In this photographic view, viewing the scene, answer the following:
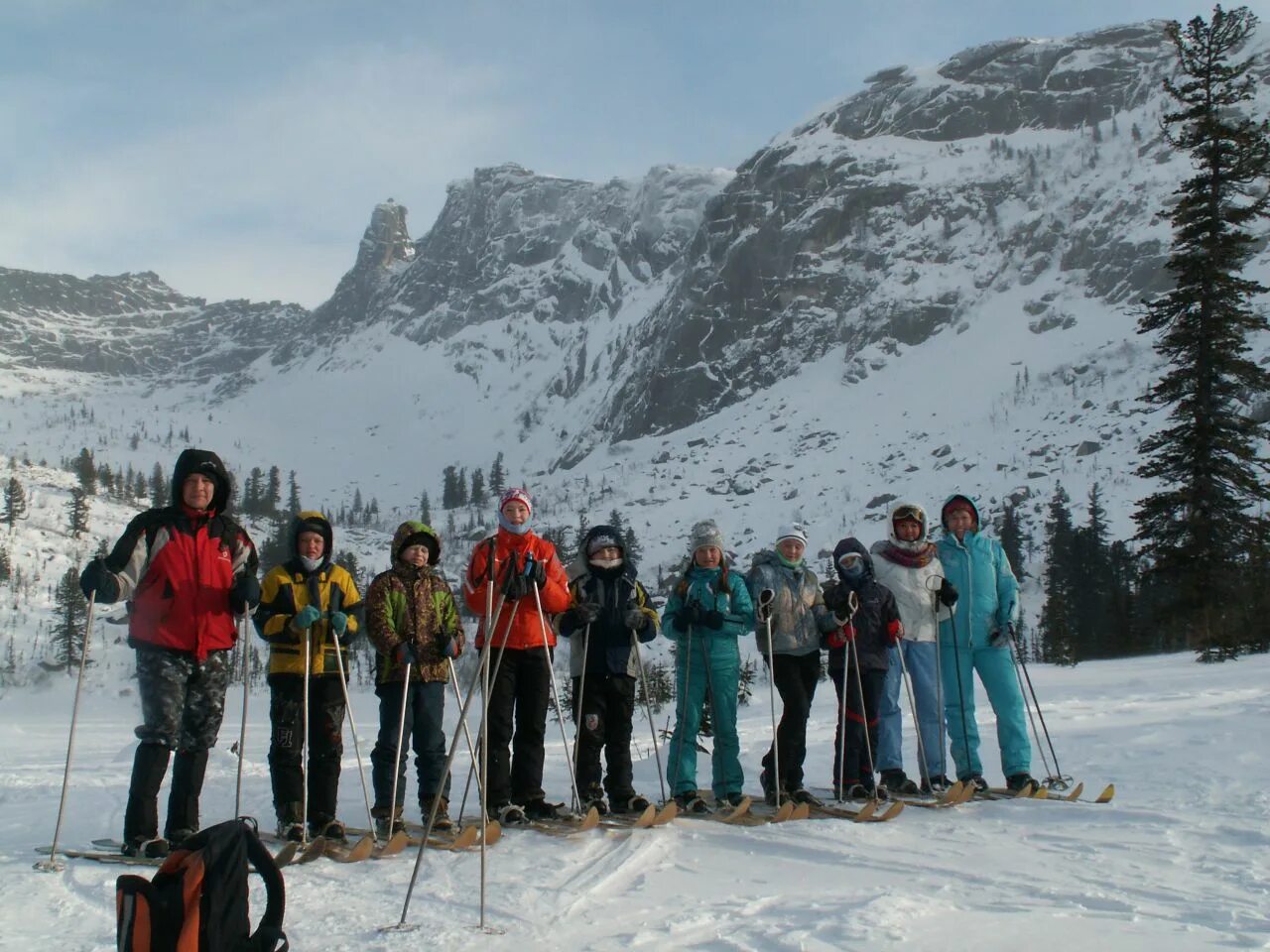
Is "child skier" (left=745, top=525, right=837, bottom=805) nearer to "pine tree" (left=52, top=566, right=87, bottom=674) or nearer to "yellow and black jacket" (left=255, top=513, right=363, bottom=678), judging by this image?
"yellow and black jacket" (left=255, top=513, right=363, bottom=678)

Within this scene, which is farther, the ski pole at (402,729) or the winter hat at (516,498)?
the winter hat at (516,498)

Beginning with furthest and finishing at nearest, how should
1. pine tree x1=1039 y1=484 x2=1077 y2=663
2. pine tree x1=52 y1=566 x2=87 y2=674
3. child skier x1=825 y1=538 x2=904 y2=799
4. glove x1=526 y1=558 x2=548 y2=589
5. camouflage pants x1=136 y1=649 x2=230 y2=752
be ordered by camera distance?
pine tree x1=52 y1=566 x2=87 y2=674 → pine tree x1=1039 y1=484 x2=1077 y2=663 → child skier x1=825 y1=538 x2=904 y2=799 → glove x1=526 y1=558 x2=548 y2=589 → camouflage pants x1=136 y1=649 x2=230 y2=752

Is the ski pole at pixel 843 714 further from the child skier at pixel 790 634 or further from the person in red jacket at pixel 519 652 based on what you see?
the person in red jacket at pixel 519 652

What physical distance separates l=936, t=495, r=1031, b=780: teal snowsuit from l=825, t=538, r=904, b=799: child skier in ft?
1.98

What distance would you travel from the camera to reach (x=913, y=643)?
796 centimetres

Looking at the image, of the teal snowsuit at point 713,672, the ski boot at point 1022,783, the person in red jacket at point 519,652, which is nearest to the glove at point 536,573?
the person in red jacket at point 519,652

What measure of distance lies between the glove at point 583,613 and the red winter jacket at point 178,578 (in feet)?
6.86

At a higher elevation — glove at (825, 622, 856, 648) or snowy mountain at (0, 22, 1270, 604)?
snowy mountain at (0, 22, 1270, 604)

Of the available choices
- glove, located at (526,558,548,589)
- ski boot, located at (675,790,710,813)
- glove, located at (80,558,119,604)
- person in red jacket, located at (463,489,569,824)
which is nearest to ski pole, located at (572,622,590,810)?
person in red jacket, located at (463,489,569,824)

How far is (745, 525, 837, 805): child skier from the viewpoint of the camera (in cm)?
738

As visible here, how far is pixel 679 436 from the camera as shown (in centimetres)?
15612

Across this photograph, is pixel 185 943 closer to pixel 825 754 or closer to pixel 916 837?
pixel 916 837

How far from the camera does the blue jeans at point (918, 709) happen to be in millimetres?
7652

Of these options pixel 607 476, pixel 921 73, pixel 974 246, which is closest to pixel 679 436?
pixel 607 476
